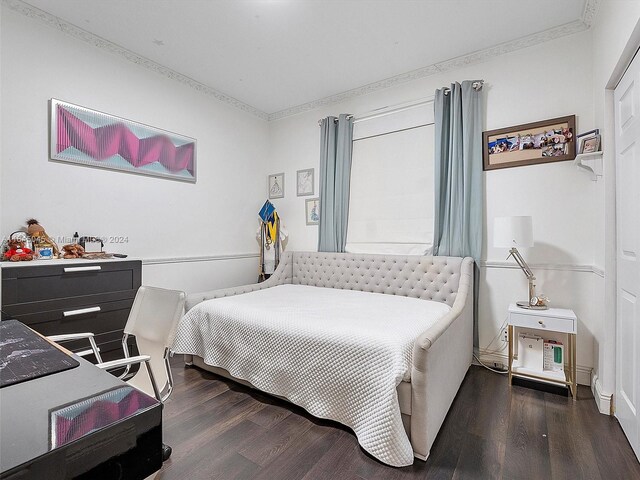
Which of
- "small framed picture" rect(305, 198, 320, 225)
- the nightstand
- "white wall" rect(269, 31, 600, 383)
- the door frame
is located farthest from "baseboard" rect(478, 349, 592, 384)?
"small framed picture" rect(305, 198, 320, 225)

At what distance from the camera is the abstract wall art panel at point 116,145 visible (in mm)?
2711

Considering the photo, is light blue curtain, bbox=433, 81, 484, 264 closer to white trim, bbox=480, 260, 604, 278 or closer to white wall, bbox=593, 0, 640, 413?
white trim, bbox=480, 260, 604, 278

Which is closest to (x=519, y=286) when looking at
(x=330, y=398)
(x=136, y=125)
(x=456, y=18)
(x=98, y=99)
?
(x=330, y=398)

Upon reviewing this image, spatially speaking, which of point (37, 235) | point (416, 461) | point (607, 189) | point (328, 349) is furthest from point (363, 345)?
point (37, 235)

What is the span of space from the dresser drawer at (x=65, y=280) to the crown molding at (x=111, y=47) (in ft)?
6.65

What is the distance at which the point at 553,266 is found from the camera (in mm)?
2758

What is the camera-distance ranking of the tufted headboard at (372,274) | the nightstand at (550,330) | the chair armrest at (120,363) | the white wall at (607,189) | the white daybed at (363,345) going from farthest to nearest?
the tufted headboard at (372,274) → the nightstand at (550,330) → the white wall at (607,189) → the white daybed at (363,345) → the chair armrest at (120,363)

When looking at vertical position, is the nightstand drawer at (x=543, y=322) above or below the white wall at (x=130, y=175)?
below

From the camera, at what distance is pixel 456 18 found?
263 centimetres

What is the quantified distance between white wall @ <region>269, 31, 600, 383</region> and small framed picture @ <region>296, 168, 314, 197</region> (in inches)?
69.8

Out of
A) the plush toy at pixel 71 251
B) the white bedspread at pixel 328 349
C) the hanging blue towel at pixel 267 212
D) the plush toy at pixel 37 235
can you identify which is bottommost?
the white bedspread at pixel 328 349

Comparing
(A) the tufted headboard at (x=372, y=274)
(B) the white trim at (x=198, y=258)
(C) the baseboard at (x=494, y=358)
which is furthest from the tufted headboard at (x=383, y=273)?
(B) the white trim at (x=198, y=258)

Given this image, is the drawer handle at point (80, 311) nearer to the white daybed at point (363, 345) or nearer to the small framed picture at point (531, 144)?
the white daybed at point (363, 345)

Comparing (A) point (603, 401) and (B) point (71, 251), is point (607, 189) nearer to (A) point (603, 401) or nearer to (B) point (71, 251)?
(A) point (603, 401)
